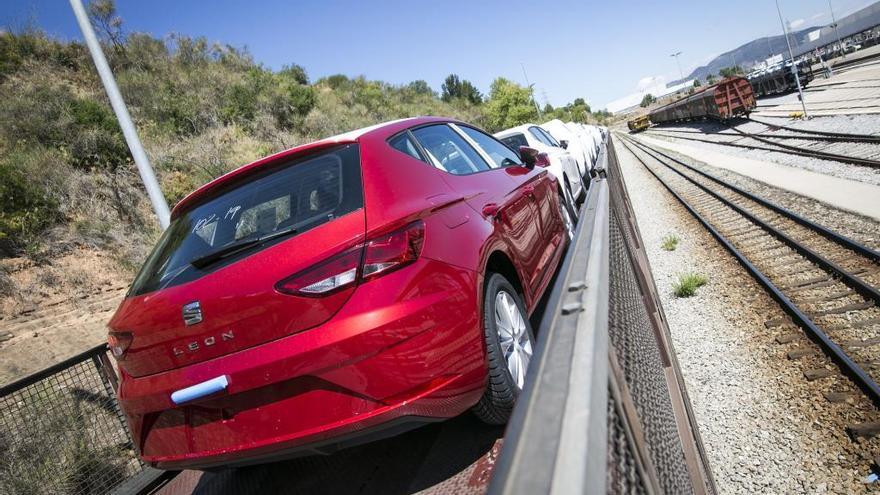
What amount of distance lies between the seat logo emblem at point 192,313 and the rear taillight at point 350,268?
36 cm

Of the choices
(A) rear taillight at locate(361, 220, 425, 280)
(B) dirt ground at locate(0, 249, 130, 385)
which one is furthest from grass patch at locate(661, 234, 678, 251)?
(B) dirt ground at locate(0, 249, 130, 385)

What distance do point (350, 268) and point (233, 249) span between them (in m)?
0.57

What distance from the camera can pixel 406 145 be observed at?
9.38 ft

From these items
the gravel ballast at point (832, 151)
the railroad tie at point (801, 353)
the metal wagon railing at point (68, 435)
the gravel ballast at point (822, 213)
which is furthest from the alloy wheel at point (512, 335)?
the gravel ballast at point (832, 151)

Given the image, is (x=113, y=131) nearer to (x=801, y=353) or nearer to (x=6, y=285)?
(x=6, y=285)

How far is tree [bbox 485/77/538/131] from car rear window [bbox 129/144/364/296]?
214 feet

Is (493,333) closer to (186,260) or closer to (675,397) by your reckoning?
Result: (675,397)

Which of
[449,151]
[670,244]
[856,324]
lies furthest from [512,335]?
[670,244]

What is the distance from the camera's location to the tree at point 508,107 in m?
66.3

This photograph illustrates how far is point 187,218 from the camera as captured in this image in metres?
2.80

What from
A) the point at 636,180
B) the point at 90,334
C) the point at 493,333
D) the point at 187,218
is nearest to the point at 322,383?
the point at 493,333

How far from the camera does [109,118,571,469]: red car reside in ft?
6.59

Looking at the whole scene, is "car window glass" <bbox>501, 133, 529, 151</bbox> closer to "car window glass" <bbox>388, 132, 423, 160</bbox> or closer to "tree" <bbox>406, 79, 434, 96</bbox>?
"car window glass" <bbox>388, 132, 423, 160</bbox>

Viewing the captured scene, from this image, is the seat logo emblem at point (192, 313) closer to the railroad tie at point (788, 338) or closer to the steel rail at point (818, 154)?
the railroad tie at point (788, 338)
